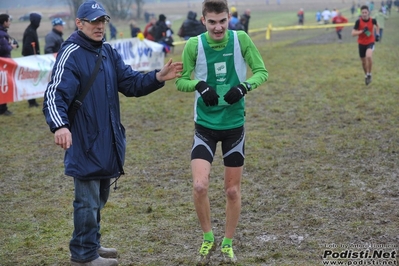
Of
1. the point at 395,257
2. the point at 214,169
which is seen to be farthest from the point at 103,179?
the point at 214,169

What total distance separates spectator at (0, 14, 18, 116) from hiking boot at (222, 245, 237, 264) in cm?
926

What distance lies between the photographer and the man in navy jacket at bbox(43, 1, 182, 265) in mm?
4555

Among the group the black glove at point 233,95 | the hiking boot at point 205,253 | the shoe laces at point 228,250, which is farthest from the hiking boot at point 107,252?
the black glove at point 233,95

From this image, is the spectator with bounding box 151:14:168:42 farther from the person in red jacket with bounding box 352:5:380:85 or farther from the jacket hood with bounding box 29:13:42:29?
the person in red jacket with bounding box 352:5:380:85

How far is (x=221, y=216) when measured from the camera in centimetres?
641

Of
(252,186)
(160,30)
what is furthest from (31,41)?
(252,186)

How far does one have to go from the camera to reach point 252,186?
7.48m

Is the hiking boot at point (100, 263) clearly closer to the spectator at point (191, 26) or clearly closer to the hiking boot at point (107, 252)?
the hiking boot at point (107, 252)

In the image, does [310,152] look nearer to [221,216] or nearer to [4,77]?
[221,216]

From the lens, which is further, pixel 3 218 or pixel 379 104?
pixel 379 104

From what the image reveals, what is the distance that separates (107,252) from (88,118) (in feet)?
4.08

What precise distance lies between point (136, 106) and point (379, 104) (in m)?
5.19

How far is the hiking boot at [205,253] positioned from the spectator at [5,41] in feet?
30.2

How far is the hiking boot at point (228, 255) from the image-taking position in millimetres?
5094
